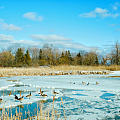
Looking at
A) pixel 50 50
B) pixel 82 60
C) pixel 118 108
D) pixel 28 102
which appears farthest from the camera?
pixel 50 50

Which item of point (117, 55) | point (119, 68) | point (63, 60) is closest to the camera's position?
point (119, 68)

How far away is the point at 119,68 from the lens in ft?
72.6

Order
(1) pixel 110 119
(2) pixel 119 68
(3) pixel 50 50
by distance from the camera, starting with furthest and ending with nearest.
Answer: (3) pixel 50 50, (2) pixel 119 68, (1) pixel 110 119

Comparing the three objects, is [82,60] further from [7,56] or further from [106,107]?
[106,107]

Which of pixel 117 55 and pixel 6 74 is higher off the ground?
pixel 117 55

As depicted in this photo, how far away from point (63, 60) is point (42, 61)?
536 cm

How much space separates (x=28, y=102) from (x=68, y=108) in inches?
60.4

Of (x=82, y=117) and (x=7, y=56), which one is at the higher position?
(x=7, y=56)

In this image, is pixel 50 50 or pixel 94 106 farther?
pixel 50 50

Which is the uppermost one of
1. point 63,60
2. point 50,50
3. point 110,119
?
point 50,50

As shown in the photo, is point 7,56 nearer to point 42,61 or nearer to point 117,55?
point 42,61

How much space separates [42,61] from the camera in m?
41.9

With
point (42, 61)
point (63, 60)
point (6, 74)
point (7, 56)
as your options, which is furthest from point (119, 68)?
point (7, 56)

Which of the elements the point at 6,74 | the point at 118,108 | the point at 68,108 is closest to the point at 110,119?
the point at 118,108
